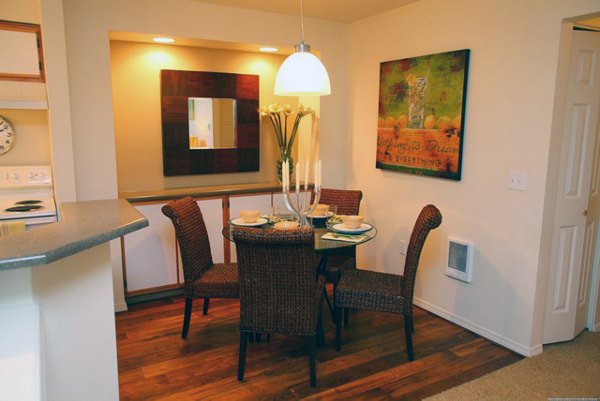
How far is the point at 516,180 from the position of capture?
2.94 meters

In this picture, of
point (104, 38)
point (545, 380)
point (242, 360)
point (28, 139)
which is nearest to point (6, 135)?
point (28, 139)

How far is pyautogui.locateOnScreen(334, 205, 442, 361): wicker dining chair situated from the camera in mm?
2764

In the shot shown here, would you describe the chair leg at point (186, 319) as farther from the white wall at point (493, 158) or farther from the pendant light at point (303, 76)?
the white wall at point (493, 158)

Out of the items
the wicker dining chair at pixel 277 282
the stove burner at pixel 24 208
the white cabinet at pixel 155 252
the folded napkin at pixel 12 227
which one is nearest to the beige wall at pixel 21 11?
the stove burner at pixel 24 208

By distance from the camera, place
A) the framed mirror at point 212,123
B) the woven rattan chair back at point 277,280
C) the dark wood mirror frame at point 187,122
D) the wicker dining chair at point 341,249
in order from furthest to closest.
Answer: the framed mirror at point 212,123 → the dark wood mirror frame at point 187,122 → the wicker dining chair at point 341,249 → the woven rattan chair back at point 277,280

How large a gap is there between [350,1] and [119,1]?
178 cm

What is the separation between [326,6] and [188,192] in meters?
1.98

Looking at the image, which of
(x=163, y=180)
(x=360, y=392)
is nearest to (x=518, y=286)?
(x=360, y=392)

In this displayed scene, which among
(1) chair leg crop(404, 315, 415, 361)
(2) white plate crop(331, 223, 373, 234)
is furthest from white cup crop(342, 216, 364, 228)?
→ (1) chair leg crop(404, 315, 415, 361)

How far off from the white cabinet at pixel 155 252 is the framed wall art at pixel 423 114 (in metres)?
1.63

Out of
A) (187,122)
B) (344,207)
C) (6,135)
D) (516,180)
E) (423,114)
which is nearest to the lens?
(516,180)

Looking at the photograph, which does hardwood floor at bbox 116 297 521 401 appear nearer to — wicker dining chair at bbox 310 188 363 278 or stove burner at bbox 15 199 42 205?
wicker dining chair at bbox 310 188 363 278

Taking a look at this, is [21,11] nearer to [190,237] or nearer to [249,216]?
[190,237]

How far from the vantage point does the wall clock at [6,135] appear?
318 centimetres
